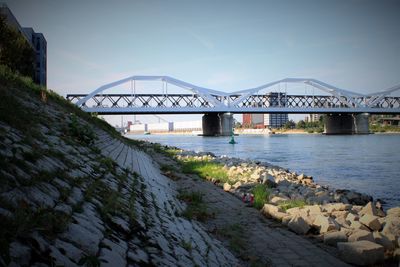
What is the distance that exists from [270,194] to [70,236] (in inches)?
399

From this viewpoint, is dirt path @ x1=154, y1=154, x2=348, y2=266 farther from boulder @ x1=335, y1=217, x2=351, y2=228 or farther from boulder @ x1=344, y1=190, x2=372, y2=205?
boulder @ x1=344, y1=190, x2=372, y2=205

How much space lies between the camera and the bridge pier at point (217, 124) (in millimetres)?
116938

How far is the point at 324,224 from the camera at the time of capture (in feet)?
26.3

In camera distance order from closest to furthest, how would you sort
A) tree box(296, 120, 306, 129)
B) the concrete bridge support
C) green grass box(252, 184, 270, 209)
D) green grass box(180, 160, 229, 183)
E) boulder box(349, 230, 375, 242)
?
boulder box(349, 230, 375, 242), green grass box(252, 184, 270, 209), green grass box(180, 160, 229, 183), the concrete bridge support, tree box(296, 120, 306, 129)

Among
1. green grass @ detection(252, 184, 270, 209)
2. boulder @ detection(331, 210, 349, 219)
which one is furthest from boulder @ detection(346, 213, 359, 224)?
green grass @ detection(252, 184, 270, 209)

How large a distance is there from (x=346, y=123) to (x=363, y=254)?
133 meters

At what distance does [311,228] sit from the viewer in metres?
8.26

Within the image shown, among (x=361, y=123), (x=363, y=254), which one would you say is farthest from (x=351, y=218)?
(x=361, y=123)

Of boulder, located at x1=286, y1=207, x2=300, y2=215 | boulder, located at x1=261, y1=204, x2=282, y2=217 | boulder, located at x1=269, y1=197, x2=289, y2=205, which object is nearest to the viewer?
boulder, located at x1=286, y1=207, x2=300, y2=215

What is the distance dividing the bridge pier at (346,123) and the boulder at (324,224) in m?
126

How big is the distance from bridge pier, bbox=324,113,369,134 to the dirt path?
12592cm

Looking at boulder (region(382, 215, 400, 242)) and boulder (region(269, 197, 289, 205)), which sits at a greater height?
boulder (region(382, 215, 400, 242))

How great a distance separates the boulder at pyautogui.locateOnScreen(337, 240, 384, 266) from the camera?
6.17 metres

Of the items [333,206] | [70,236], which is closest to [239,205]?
[333,206]
